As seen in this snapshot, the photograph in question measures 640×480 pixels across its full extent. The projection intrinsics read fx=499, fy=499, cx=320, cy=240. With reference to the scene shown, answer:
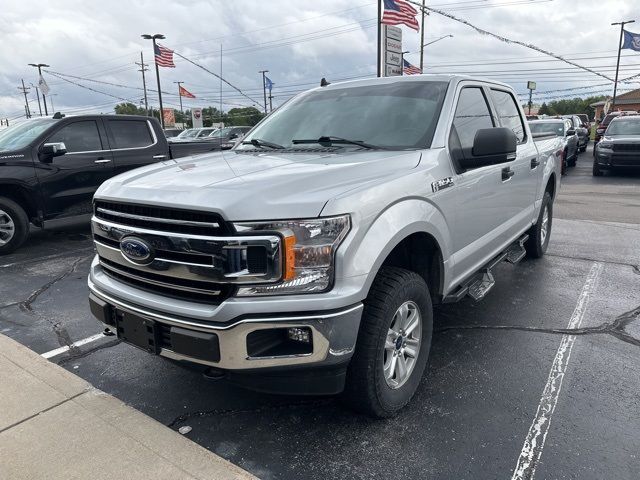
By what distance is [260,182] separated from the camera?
2.44 metres

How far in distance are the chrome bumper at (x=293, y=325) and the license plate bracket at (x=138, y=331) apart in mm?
198

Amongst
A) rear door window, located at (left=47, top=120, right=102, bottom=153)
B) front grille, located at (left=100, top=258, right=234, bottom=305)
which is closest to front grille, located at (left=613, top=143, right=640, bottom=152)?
rear door window, located at (left=47, top=120, right=102, bottom=153)

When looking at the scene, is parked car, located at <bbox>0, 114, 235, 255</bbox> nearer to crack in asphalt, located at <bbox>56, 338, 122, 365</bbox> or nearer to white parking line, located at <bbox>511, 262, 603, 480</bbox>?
crack in asphalt, located at <bbox>56, 338, 122, 365</bbox>

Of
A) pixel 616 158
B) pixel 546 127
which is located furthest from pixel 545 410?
pixel 546 127

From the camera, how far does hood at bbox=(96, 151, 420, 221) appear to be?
88.4 inches

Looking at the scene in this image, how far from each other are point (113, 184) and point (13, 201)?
191 inches

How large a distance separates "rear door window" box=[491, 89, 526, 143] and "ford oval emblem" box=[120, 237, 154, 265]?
3.31 meters

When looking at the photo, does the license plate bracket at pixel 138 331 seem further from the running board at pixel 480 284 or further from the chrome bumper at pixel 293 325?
the running board at pixel 480 284

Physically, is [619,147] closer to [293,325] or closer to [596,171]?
[596,171]

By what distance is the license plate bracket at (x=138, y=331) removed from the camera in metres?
2.47

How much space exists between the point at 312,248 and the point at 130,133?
22.3ft

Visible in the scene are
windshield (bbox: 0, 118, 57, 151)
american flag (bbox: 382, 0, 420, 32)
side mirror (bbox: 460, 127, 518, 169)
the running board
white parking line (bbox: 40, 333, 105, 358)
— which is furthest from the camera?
american flag (bbox: 382, 0, 420, 32)

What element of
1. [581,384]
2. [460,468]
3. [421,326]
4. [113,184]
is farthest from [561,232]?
[113,184]

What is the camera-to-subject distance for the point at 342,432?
2.73 m
